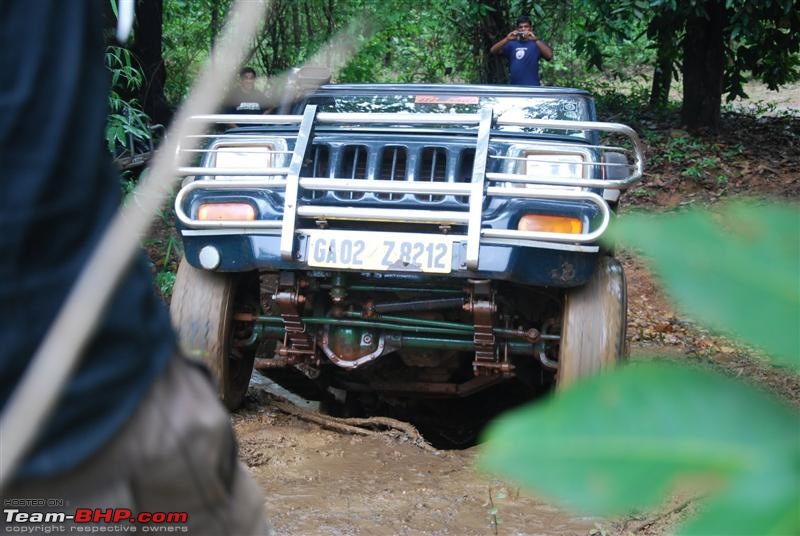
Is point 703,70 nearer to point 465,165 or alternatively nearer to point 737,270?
point 465,165

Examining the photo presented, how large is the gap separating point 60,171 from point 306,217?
211cm

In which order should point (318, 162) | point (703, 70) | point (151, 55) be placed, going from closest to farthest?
point (318, 162), point (151, 55), point (703, 70)

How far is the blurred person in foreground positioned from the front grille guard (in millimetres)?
1855

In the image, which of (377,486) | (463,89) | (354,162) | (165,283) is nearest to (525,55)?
(463,89)

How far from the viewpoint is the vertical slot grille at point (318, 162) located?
3705 mm

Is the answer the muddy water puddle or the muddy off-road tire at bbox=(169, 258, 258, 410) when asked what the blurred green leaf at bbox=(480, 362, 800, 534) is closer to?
the muddy water puddle

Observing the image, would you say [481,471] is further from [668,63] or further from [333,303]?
[668,63]

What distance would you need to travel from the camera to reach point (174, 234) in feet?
21.3

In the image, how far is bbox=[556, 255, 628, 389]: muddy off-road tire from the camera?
3.41 metres

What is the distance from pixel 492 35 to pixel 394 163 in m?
7.80

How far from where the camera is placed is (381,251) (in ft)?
10.6

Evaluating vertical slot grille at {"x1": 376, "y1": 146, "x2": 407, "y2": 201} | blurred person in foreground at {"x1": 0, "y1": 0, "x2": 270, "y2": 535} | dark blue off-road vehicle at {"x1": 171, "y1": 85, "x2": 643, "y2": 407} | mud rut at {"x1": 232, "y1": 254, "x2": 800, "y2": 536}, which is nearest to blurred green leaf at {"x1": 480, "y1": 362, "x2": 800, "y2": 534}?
blurred person in foreground at {"x1": 0, "y1": 0, "x2": 270, "y2": 535}

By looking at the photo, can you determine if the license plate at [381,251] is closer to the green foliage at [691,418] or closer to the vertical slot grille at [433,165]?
the vertical slot grille at [433,165]

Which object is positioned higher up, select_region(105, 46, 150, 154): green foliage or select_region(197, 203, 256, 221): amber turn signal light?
select_region(105, 46, 150, 154): green foliage
